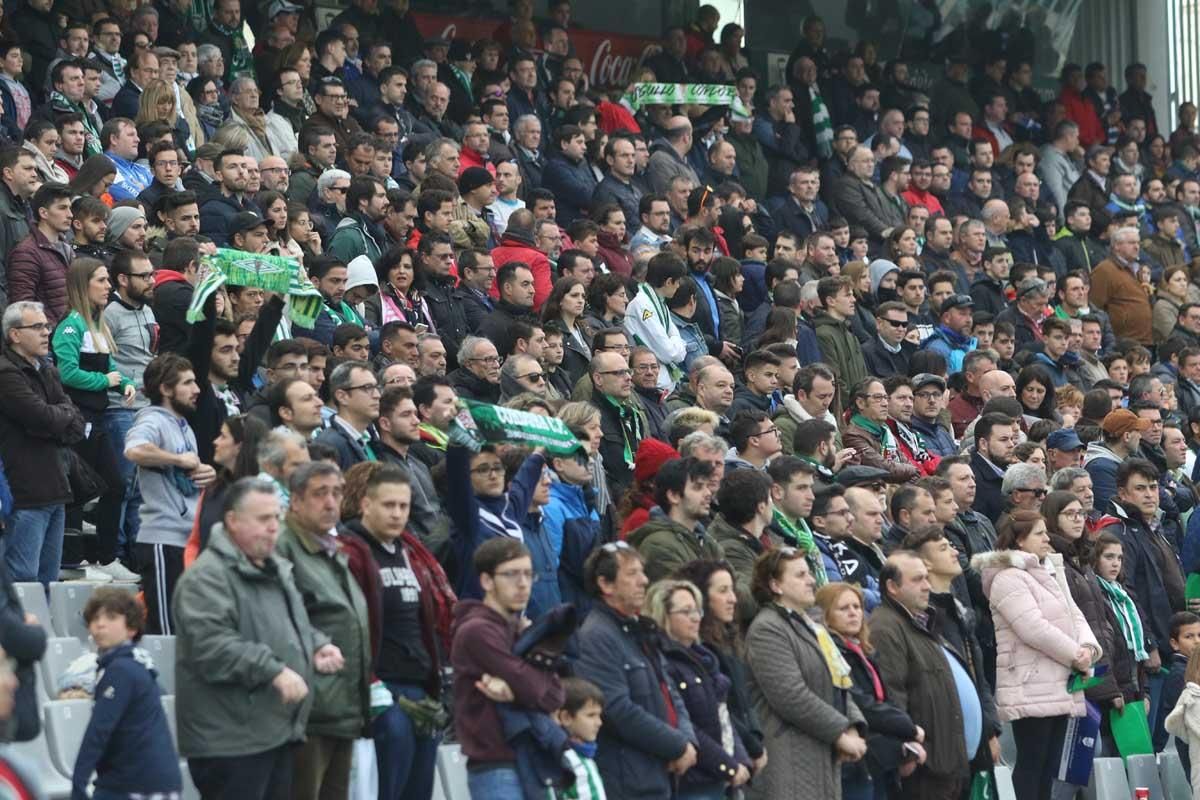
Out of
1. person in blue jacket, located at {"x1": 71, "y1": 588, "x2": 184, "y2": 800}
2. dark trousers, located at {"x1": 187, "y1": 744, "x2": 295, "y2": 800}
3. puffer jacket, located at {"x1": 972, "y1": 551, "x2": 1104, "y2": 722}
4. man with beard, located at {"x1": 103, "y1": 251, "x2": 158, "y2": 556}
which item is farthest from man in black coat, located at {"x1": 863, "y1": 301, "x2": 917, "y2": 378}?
person in blue jacket, located at {"x1": 71, "y1": 588, "x2": 184, "y2": 800}

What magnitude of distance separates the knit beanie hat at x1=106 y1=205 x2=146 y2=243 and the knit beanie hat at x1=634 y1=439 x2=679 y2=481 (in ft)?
10.1

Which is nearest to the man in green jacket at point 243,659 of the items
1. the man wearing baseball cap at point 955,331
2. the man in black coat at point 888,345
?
the man in black coat at point 888,345

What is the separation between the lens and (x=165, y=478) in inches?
349

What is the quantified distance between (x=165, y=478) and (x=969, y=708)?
3389mm

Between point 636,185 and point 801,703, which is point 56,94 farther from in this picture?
point 801,703

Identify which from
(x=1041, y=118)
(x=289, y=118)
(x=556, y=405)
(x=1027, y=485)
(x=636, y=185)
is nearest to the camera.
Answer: (x=556, y=405)

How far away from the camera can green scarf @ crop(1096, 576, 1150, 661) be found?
10984 mm

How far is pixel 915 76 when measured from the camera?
2252 centimetres

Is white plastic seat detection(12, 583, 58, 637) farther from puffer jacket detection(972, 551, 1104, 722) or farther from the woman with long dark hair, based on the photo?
the woman with long dark hair

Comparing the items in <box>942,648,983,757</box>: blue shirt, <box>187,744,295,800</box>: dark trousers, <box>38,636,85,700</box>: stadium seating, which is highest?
<box>187,744,295,800</box>: dark trousers

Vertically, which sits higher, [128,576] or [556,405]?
[556,405]

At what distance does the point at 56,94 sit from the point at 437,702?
695 cm

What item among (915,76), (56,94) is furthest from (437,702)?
(915,76)

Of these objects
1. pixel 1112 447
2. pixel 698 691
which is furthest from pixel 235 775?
pixel 1112 447
